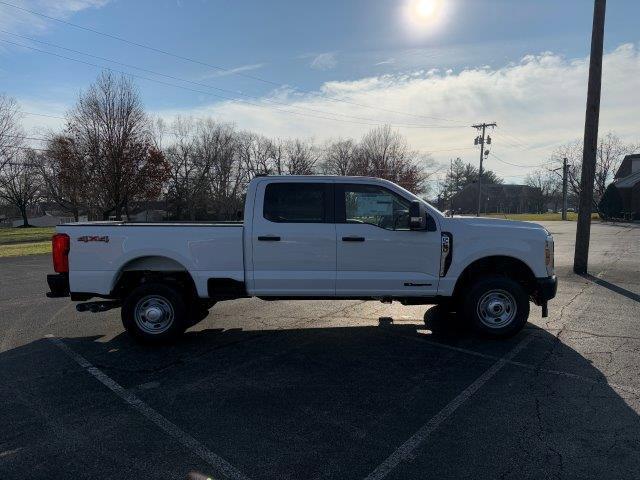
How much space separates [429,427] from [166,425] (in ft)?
7.06

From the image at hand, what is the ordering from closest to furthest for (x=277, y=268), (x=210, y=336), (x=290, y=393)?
(x=290, y=393), (x=277, y=268), (x=210, y=336)

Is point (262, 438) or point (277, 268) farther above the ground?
point (277, 268)

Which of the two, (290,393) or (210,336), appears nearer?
(290,393)

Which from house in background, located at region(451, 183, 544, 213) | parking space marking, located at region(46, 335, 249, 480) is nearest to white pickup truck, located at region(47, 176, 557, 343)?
parking space marking, located at region(46, 335, 249, 480)

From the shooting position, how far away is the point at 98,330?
6.53 meters

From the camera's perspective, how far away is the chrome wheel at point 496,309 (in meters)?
5.84

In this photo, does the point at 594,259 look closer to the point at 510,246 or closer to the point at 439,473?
the point at 510,246

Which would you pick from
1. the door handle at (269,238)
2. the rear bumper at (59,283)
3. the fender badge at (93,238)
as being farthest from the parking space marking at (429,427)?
the rear bumper at (59,283)

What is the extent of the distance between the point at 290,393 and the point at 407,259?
2354mm

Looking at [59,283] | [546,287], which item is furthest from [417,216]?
[59,283]

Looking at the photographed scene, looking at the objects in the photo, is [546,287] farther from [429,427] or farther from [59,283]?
[59,283]

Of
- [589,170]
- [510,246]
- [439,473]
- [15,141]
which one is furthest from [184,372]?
[15,141]

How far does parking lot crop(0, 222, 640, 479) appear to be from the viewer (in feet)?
10.3

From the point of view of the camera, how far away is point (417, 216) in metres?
5.36
